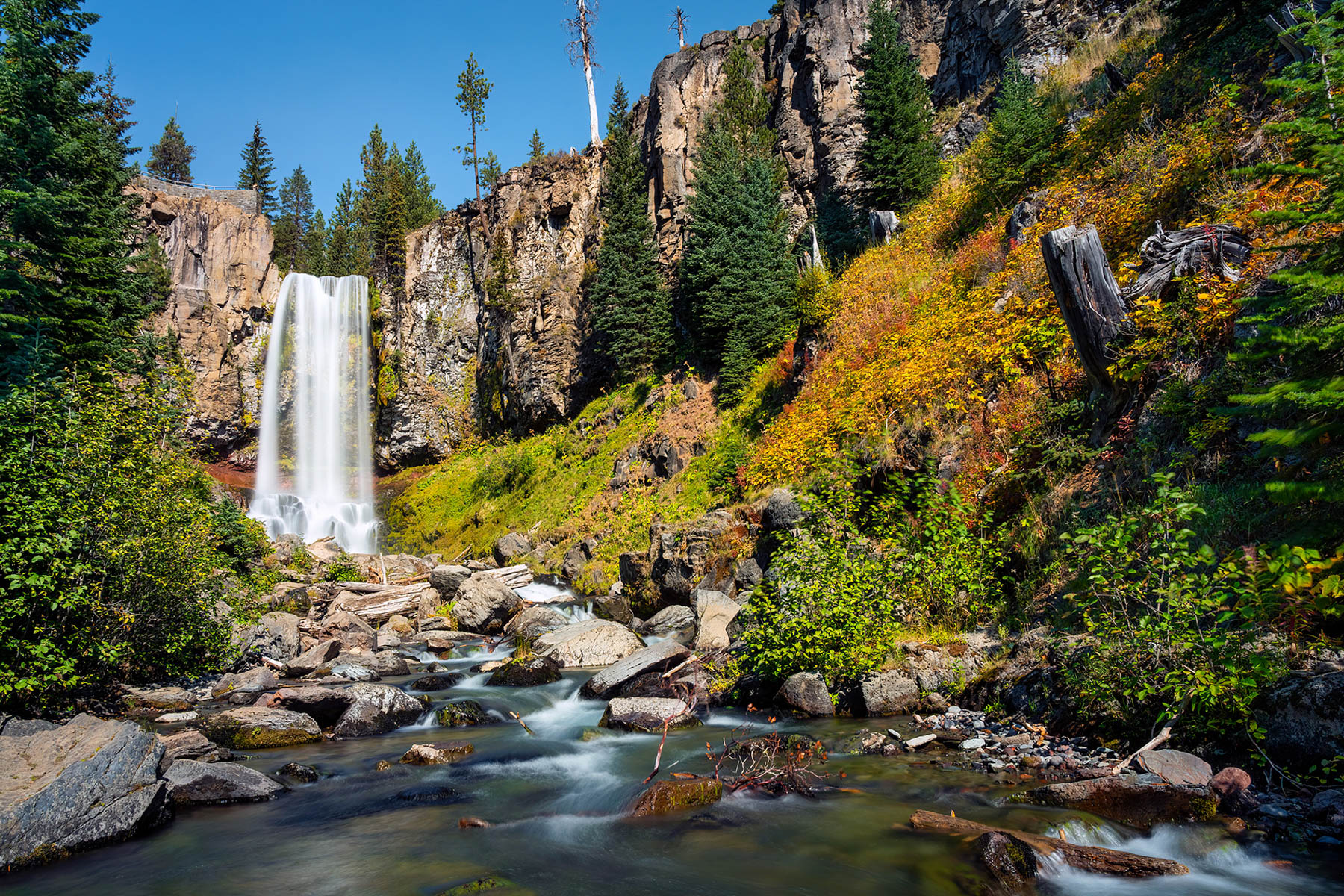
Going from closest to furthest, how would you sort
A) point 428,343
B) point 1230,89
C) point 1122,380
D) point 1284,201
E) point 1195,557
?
1. point 1195,557
2. point 1284,201
3. point 1122,380
4. point 1230,89
5. point 428,343

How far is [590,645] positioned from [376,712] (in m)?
4.97

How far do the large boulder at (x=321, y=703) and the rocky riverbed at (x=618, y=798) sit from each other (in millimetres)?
37

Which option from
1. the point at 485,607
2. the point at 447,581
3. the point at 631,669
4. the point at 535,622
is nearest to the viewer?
the point at 631,669

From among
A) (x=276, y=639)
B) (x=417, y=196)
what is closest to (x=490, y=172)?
(x=417, y=196)

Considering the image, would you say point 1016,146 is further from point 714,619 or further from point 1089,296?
point 714,619

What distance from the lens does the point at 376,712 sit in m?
11.0

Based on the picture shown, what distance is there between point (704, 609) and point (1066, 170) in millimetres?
13896

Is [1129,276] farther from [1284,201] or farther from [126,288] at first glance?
[126,288]

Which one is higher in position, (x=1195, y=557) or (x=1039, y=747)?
(x=1195, y=557)

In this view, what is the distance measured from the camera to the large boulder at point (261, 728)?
32.3 ft

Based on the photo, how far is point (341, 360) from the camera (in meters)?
43.5

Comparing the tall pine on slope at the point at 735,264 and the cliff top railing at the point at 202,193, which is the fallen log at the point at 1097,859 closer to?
the tall pine on slope at the point at 735,264

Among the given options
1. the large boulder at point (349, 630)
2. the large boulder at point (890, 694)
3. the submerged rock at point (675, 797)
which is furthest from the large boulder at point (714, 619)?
the large boulder at point (349, 630)

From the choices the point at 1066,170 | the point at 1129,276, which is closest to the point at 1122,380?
the point at 1129,276
